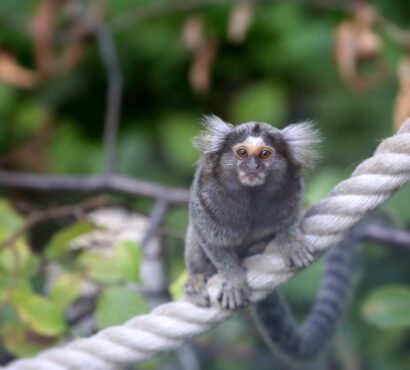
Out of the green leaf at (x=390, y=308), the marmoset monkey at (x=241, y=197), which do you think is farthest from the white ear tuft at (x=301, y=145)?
the green leaf at (x=390, y=308)

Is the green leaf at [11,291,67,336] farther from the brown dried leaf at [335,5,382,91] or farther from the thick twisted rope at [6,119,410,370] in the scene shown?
the brown dried leaf at [335,5,382,91]

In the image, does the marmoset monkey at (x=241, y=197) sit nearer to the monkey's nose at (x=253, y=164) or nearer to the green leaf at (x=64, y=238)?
the monkey's nose at (x=253, y=164)

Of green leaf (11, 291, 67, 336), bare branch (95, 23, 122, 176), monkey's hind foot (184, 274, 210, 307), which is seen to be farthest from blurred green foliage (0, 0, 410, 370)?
monkey's hind foot (184, 274, 210, 307)

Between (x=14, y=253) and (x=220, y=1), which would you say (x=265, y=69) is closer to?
(x=220, y=1)

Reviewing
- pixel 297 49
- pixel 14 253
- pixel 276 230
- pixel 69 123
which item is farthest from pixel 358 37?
pixel 69 123

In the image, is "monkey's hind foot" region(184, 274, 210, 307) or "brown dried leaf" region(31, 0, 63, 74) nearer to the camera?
"monkey's hind foot" region(184, 274, 210, 307)

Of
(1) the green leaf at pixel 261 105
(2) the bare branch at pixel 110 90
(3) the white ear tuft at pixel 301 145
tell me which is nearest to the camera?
(3) the white ear tuft at pixel 301 145

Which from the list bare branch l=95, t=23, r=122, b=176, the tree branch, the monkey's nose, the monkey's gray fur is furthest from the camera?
bare branch l=95, t=23, r=122, b=176
